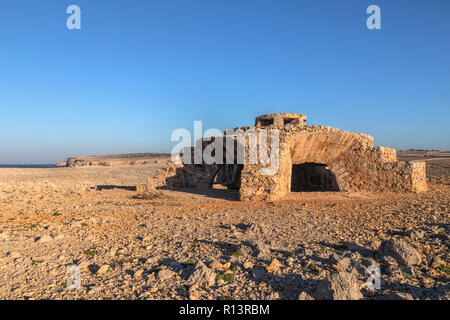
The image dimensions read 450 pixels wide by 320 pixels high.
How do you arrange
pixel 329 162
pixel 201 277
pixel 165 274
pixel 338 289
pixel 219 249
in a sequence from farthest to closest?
pixel 329 162, pixel 219 249, pixel 165 274, pixel 201 277, pixel 338 289

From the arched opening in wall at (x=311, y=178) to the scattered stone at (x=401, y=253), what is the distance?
1200 centimetres

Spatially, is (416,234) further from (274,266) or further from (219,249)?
(219,249)

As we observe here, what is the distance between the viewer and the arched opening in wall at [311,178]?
16.4m

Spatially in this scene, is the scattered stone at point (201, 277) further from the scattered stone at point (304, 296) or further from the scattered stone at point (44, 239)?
the scattered stone at point (44, 239)

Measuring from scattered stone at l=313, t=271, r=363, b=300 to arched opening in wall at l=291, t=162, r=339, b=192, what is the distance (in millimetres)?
13288

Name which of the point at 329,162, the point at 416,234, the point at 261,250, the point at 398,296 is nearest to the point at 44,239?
the point at 261,250

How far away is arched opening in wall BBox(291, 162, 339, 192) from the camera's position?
1638 centimetres

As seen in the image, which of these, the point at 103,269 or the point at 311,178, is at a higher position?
the point at 311,178

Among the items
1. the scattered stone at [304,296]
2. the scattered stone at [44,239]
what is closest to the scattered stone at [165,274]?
the scattered stone at [304,296]

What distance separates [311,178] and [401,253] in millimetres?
13755

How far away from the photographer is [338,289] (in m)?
3.02

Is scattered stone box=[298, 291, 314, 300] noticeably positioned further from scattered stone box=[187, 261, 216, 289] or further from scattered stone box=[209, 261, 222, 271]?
scattered stone box=[209, 261, 222, 271]

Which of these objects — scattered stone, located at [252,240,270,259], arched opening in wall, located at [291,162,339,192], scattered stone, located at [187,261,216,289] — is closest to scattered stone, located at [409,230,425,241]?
Result: scattered stone, located at [252,240,270,259]
